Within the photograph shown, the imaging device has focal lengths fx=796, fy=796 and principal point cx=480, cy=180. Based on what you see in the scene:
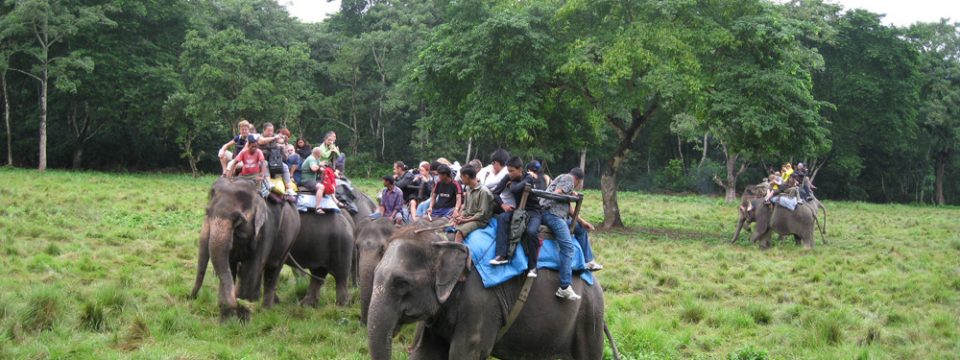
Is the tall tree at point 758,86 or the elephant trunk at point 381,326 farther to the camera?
the tall tree at point 758,86

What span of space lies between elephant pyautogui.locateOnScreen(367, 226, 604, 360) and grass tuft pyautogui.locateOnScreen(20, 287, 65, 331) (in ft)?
14.7

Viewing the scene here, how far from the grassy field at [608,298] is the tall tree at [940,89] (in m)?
35.1

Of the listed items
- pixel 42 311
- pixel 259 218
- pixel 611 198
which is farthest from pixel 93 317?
pixel 611 198

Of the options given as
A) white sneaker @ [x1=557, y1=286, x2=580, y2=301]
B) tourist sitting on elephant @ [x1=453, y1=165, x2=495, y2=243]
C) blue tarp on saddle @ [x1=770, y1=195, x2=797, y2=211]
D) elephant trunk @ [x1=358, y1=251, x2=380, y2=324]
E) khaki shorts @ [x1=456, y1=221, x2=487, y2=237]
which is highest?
tourist sitting on elephant @ [x1=453, y1=165, x2=495, y2=243]

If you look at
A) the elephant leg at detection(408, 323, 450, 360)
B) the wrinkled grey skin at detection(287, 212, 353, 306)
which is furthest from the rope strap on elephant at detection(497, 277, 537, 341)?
the wrinkled grey skin at detection(287, 212, 353, 306)

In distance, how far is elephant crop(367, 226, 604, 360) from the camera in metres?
5.86

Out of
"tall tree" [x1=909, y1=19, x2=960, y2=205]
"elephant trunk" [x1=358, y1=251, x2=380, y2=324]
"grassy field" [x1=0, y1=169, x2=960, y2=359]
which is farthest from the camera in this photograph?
"tall tree" [x1=909, y1=19, x2=960, y2=205]

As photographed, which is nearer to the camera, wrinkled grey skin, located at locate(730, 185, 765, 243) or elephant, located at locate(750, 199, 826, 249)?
elephant, located at locate(750, 199, 826, 249)

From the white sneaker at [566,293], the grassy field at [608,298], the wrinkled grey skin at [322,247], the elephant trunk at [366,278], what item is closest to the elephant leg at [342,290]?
the wrinkled grey skin at [322,247]

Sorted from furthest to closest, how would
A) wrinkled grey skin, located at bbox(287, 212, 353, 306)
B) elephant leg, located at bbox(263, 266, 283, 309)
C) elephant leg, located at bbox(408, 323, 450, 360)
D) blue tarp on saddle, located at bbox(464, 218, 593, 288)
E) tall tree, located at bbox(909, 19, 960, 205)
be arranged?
tall tree, located at bbox(909, 19, 960, 205) < wrinkled grey skin, located at bbox(287, 212, 353, 306) < elephant leg, located at bbox(263, 266, 283, 309) < elephant leg, located at bbox(408, 323, 450, 360) < blue tarp on saddle, located at bbox(464, 218, 593, 288)

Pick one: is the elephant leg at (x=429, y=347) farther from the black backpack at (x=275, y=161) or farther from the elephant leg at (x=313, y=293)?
the black backpack at (x=275, y=161)

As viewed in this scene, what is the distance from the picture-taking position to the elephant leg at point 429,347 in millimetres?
6496

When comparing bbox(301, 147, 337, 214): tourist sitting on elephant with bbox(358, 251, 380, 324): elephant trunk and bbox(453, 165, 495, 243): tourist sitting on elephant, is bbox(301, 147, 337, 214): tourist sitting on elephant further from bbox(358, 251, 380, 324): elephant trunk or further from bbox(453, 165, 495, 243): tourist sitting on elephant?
bbox(453, 165, 495, 243): tourist sitting on elephant

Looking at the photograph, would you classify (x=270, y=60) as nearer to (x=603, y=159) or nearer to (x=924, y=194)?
(x=603, y=159)
